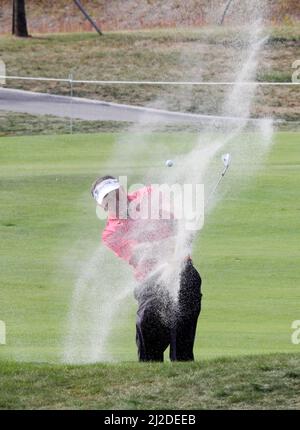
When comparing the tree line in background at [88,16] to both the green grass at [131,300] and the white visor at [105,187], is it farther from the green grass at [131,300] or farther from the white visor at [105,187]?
the white visor at [105,187]

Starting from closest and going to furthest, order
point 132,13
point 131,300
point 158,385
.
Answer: point 158,385, point 131,300, point 132,13

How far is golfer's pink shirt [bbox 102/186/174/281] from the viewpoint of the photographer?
8953 mm

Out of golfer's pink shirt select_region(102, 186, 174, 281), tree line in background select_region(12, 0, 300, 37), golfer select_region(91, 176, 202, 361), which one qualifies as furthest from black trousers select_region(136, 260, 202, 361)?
tree line in background select_region(12, 0, 300, 37)

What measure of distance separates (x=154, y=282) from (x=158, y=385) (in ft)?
5.25

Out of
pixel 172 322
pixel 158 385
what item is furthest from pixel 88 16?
pixel 158 385

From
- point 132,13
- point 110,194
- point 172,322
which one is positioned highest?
point 110,194

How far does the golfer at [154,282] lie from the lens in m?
8.95

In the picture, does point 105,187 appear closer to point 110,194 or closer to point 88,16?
point 110,194

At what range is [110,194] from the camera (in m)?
8.98

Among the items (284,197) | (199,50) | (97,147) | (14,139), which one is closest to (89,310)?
(284,197)

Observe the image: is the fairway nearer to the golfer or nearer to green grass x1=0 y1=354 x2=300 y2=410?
the golfer

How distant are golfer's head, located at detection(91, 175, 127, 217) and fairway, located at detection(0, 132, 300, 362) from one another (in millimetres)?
1690

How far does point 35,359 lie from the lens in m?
10.3
